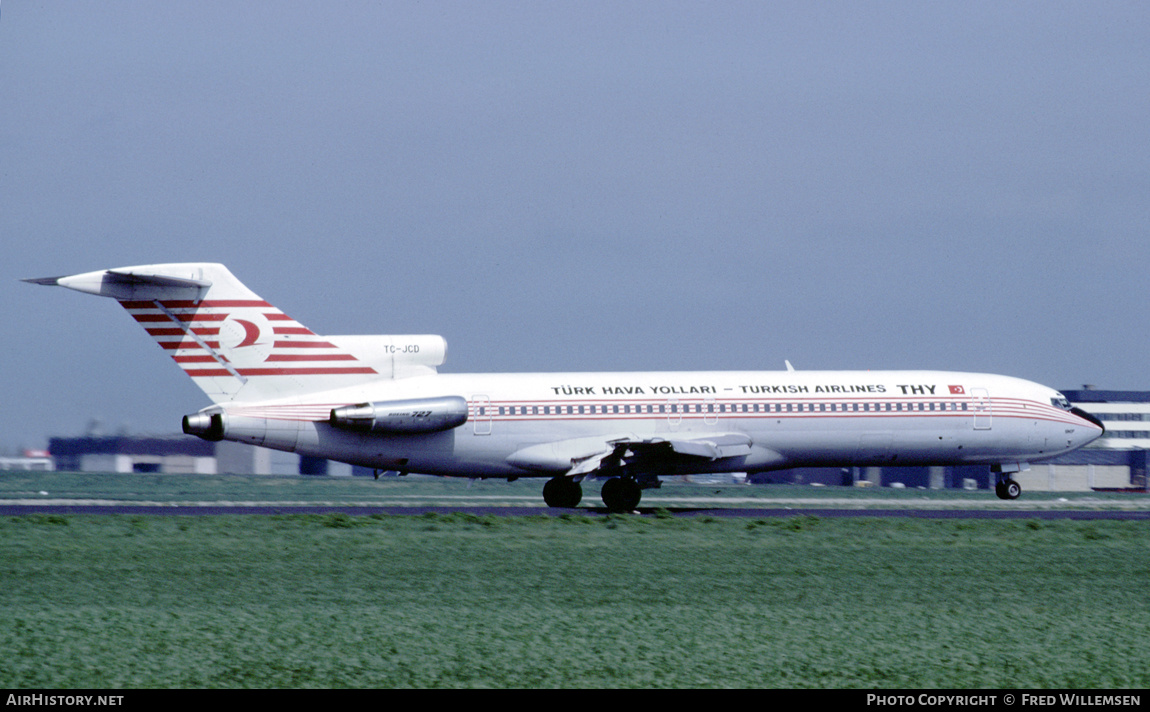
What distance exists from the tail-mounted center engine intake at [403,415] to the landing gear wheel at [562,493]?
363cm

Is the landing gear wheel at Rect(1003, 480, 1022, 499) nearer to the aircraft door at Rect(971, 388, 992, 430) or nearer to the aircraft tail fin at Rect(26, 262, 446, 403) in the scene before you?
the aircraft door at Rect(971, 388, 992, 430)

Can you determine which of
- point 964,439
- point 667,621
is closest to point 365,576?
point 667,621

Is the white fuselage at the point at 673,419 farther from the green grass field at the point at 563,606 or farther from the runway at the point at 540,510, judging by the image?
the green grass field at the point at 563,606

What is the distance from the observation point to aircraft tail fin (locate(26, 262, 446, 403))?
3684 centimetres

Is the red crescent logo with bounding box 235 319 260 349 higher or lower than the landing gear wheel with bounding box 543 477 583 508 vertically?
higher

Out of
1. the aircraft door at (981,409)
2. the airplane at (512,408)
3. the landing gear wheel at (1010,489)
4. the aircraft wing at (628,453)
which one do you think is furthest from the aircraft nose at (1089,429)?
the aircraft wing at (628,453)

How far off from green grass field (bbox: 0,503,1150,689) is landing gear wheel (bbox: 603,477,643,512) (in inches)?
266

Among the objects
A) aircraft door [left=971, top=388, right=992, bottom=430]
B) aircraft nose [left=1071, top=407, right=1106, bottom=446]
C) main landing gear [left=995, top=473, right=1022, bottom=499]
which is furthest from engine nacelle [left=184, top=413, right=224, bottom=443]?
aircraft nose [left=1071, top=407, right=1106, bottom=446]

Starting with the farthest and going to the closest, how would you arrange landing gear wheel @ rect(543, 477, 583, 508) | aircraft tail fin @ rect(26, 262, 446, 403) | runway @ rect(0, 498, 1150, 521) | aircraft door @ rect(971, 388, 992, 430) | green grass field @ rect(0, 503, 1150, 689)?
aircraft door @ rect(971, 388, 992, 430) < landing gear wheel @ rect(543, 477, 583, 508) < aircraft tail fin @ rect(26, 262, 446, 403) < runway @ rect(0, 498, 1150, 521) < green grass field @ rect(0, 503, 1150, 689)

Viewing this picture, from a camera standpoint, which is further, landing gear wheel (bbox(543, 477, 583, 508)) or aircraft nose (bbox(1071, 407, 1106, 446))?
aircraft nose (bbox(1071, 407, 1106, 446))

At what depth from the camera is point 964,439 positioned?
40.9m

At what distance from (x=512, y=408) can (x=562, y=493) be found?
3.12 m

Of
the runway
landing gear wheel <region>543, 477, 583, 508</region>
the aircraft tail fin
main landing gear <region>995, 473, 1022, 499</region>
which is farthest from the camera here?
main landing gear <region>995, 473, 1022, 499</region>
